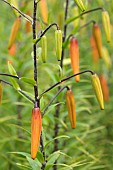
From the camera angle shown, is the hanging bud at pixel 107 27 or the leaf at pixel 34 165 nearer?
the leaf at pixel 34 165

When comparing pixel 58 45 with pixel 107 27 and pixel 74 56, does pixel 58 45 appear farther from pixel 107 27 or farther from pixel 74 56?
pixel 107 27

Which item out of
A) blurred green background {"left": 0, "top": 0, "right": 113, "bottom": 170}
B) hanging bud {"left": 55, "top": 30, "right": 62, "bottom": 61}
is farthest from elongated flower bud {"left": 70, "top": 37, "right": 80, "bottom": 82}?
hanging bud {"left": 55, "top": 30, "right": 62, "bottom": 61}

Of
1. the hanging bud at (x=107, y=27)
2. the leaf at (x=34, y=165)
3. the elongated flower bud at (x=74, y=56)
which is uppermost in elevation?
the hanging bud at (x=107, y=27)

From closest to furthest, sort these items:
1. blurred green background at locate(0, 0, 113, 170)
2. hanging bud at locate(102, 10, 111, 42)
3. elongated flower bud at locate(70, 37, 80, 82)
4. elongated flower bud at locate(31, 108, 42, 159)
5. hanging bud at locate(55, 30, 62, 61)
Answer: elongated flower bud at locate(31, 108, 42, 159) < hanging bud at locate(55, 30, 62, 61) < elongated flower bud at locate(70, 37, 80, 82) < hanging bud at locate(102, 10, 111, 42) < blurred green background at locate(0, 0, 113, 170)

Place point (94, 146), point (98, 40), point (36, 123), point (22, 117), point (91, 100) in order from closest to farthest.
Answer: point (36, 123) → point (98, 40) → point (22, 117) → point (94, 146) → point (91, 100)

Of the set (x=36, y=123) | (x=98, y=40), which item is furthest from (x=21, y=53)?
(x=36, y=123)

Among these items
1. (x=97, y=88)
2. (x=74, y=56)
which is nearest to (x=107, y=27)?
(x=74, y=56)

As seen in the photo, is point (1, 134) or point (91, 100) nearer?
point (1, 134)

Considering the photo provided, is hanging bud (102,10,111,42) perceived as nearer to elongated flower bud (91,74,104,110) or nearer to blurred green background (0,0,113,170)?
blurred green background (0,0,113,170)

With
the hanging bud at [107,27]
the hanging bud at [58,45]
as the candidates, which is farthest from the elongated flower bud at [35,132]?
the hanging bud at [107,27]

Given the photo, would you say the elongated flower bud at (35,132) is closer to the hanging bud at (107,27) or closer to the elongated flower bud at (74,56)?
the elongated flower bud at (74,56)

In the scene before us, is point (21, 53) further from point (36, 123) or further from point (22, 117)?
point (36, 123)
